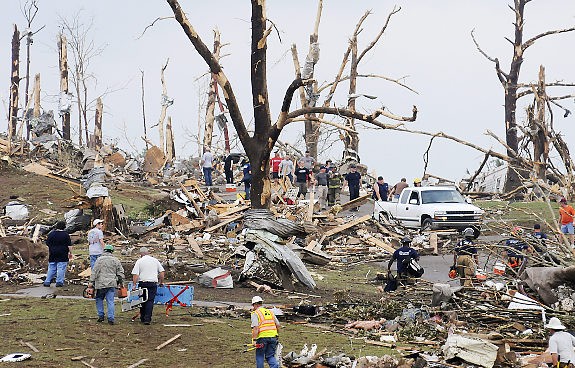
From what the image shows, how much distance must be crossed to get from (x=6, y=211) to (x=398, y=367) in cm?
2202

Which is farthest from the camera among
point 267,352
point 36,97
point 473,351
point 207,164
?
point 36,97

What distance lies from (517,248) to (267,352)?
7.83 metres

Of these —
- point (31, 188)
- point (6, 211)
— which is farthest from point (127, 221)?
point (31, 188)

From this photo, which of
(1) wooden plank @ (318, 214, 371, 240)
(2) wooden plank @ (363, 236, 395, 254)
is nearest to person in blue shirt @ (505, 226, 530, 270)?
(2) wooden plank @ (363, 236, 395, 254)

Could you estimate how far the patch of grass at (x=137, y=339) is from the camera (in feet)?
41.4

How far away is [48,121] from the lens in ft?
148

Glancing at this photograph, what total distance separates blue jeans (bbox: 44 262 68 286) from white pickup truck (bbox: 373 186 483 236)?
14274mm

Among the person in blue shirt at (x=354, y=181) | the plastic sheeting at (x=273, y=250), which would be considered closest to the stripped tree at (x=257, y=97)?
the plastic sheeting at (x=273, y=250)

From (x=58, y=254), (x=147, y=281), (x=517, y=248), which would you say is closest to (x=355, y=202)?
(x=517, y=248)

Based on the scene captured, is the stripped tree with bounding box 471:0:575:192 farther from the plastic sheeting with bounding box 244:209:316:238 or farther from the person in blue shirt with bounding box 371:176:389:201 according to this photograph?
the plastic sheeting with bounding box 244:209:316:238

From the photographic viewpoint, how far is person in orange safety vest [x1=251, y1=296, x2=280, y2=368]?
11.4 metres

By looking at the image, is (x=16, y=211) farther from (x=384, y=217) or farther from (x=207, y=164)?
(x=384, y=217)

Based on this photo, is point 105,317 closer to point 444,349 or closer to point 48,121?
point 444,349

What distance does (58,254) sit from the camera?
18.8 m
